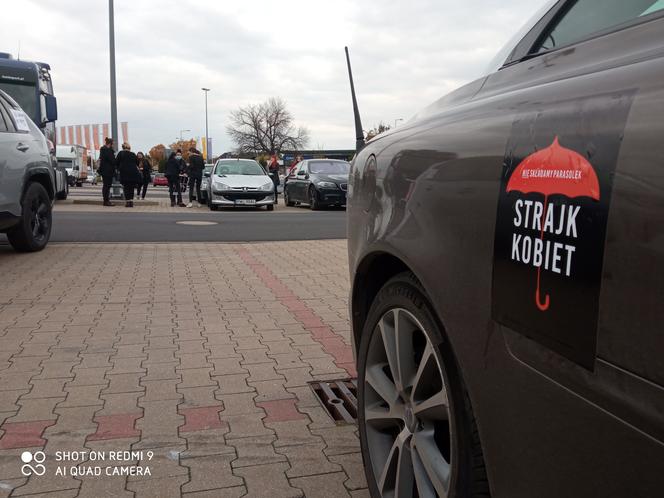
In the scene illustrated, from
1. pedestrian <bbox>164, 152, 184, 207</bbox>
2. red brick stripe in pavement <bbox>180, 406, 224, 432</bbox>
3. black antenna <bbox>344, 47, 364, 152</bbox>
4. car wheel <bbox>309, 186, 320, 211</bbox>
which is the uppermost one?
black antenna <bbox>344, 47, 364, 152</bbox>

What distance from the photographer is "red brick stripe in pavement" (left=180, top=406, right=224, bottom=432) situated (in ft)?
9.71

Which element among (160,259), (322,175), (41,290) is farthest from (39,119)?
(41,290)

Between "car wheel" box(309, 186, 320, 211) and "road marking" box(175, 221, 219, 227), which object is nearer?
"road marking" box(175, 221, 219, 227)

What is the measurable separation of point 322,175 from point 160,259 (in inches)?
400

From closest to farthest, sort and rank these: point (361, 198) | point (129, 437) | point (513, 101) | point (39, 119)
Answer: point (513, 101) < point (361, 198) < point (129, 437) < point (39, 119)

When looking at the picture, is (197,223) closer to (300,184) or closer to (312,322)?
(300,184)

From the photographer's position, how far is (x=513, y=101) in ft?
4.92

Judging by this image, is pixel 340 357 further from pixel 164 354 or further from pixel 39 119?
pixel 39 119

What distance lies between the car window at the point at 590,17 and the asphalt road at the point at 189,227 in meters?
8.75

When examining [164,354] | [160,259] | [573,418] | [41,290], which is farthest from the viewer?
[160,259]

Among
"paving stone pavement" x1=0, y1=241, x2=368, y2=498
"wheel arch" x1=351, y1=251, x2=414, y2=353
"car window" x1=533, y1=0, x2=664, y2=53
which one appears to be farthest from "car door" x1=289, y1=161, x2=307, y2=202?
"car window" x1=533, y1=0, x2=664, y2=53

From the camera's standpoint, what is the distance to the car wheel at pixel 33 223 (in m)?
7.70

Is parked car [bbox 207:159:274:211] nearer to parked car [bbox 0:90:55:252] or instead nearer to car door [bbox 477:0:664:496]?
parked car [bbox 0:90:55:252]

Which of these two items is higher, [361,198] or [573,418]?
[361,198]
